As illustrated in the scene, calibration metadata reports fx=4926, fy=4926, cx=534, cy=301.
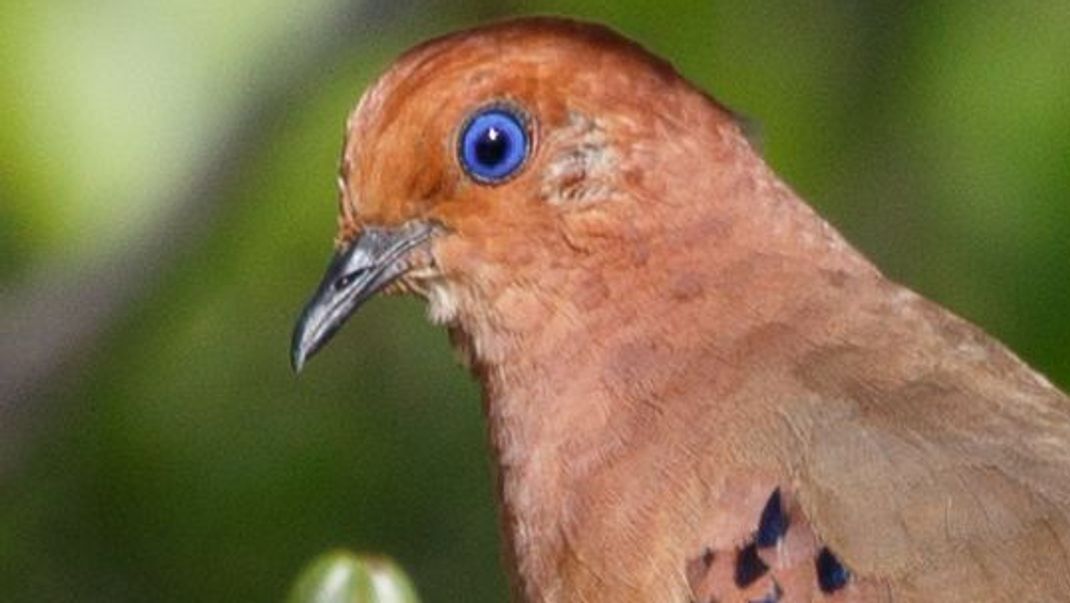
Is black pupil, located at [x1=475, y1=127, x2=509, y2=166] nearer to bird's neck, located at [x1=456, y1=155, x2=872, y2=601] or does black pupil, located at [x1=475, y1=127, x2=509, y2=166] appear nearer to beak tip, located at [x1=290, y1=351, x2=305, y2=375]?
bird's neck, located at [x1=456, y1=155, x2=872, y2=601]

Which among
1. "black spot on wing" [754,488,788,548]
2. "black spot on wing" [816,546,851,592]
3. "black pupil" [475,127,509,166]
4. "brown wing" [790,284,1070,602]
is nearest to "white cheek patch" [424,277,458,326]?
"black pupil" [475,127,509,166]

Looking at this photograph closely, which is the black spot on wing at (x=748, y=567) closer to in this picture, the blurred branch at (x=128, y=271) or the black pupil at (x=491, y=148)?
the black pupil at (x=491, y=148)

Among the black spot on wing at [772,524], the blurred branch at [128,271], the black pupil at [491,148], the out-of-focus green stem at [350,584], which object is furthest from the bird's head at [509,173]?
the out-of-focus green stem at [350,584]

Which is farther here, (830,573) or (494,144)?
(494,144)

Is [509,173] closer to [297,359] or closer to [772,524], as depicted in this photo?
[297,359]

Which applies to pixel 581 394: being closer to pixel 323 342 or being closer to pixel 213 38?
pixel 323 342

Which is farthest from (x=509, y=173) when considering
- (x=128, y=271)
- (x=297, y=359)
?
(x=128, y=271)

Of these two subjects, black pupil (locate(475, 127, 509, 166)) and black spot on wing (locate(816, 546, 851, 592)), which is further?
black pupil (locate(475, 127, 509, 166))

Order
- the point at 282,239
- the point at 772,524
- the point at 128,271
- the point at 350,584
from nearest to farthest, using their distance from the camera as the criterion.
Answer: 1. the point at 350,584
2. the point at 772,524
3. the point at 128,271
4. the point at 282,239
